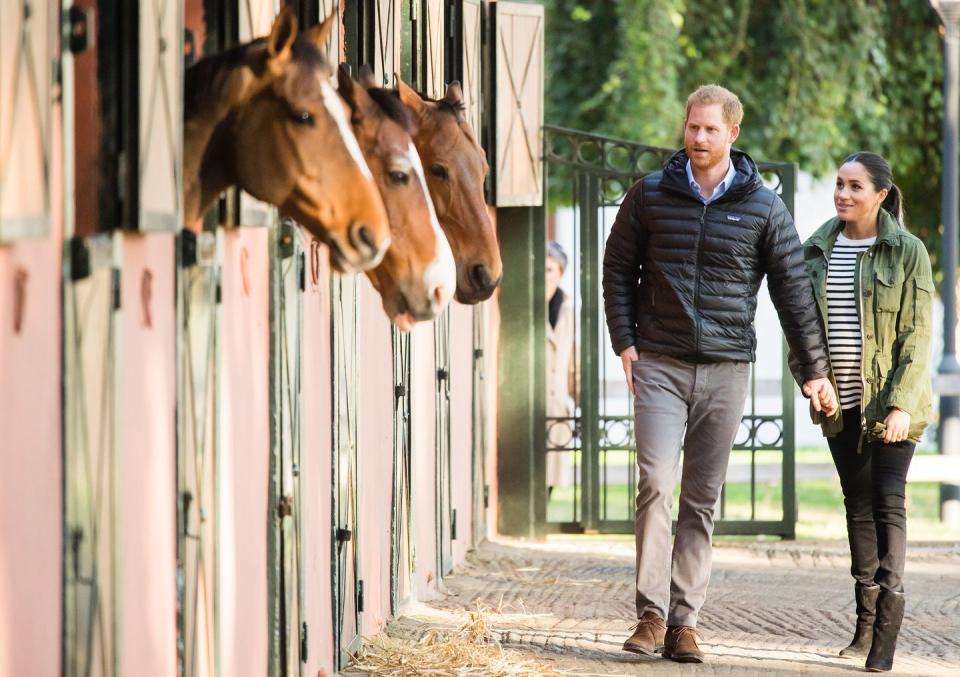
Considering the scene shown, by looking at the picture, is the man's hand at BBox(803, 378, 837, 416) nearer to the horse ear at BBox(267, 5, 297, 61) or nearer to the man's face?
the man's face

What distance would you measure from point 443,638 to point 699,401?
1509 millimetres

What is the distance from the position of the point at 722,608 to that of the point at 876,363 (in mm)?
2052

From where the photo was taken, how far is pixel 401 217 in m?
4.24

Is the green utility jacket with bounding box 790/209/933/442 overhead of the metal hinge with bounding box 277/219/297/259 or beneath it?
beneath

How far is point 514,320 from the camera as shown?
10766 millimetres

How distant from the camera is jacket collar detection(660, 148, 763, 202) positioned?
6.28 metres

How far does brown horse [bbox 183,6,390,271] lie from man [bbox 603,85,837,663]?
2689 mm

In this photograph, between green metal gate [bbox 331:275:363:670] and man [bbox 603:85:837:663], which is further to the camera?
man [bbox 603:85:837:663]

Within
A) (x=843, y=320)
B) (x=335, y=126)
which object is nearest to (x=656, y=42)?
(x=843, y=320)

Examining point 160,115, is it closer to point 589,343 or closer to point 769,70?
point 589,343

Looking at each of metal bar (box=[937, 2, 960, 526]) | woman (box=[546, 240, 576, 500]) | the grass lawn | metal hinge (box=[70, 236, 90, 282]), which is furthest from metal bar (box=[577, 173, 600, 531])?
metal hinge (box=[70, 236, 90, 282])

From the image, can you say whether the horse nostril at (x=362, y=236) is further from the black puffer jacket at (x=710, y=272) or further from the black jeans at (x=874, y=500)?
the black jeans at (x=874, y=500)

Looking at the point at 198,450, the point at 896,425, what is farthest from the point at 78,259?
the point at 896,425

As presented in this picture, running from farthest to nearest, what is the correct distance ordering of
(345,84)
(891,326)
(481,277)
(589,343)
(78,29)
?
1. (589,343)
2. (891,326)
3. (481,277)
4. (345,84)
5. (78,29)
